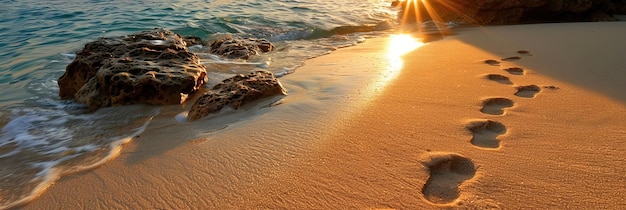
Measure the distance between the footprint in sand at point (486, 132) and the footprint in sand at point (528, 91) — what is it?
68cm

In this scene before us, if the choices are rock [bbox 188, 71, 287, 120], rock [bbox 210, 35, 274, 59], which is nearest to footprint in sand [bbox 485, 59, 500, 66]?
rock [bbox 188, 71, 287, 120]

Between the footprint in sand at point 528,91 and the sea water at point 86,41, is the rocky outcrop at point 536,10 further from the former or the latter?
the footprint in sand at point 528,91

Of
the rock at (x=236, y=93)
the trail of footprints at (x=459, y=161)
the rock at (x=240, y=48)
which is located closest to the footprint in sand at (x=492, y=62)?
the trail of footprints at (x=459, y=161)

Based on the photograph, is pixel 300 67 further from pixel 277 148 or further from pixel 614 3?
pixel 614 3

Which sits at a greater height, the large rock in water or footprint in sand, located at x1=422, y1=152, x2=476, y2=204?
footprint in sand, located at x1=422, y1=152, x2=476, y2=204

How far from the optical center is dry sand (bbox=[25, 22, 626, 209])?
1.57 meters

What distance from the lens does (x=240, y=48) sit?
6.39 meters

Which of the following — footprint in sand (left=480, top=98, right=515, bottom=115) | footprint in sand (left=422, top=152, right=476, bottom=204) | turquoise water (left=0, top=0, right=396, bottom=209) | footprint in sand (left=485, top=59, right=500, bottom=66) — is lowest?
turquoise water (left=0, top=0, right=396, bottom=209)

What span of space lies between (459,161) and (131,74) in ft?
Result: 10.5

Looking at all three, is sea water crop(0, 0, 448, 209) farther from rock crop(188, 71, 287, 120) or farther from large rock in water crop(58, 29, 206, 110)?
rock crop(188, 71, 287, 120)

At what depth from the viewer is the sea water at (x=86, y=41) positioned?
2680mm

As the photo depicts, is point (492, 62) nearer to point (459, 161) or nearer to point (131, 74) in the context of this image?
point (459, 161)

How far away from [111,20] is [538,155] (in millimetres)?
10088

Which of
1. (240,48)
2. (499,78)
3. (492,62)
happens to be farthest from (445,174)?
(240,48)
